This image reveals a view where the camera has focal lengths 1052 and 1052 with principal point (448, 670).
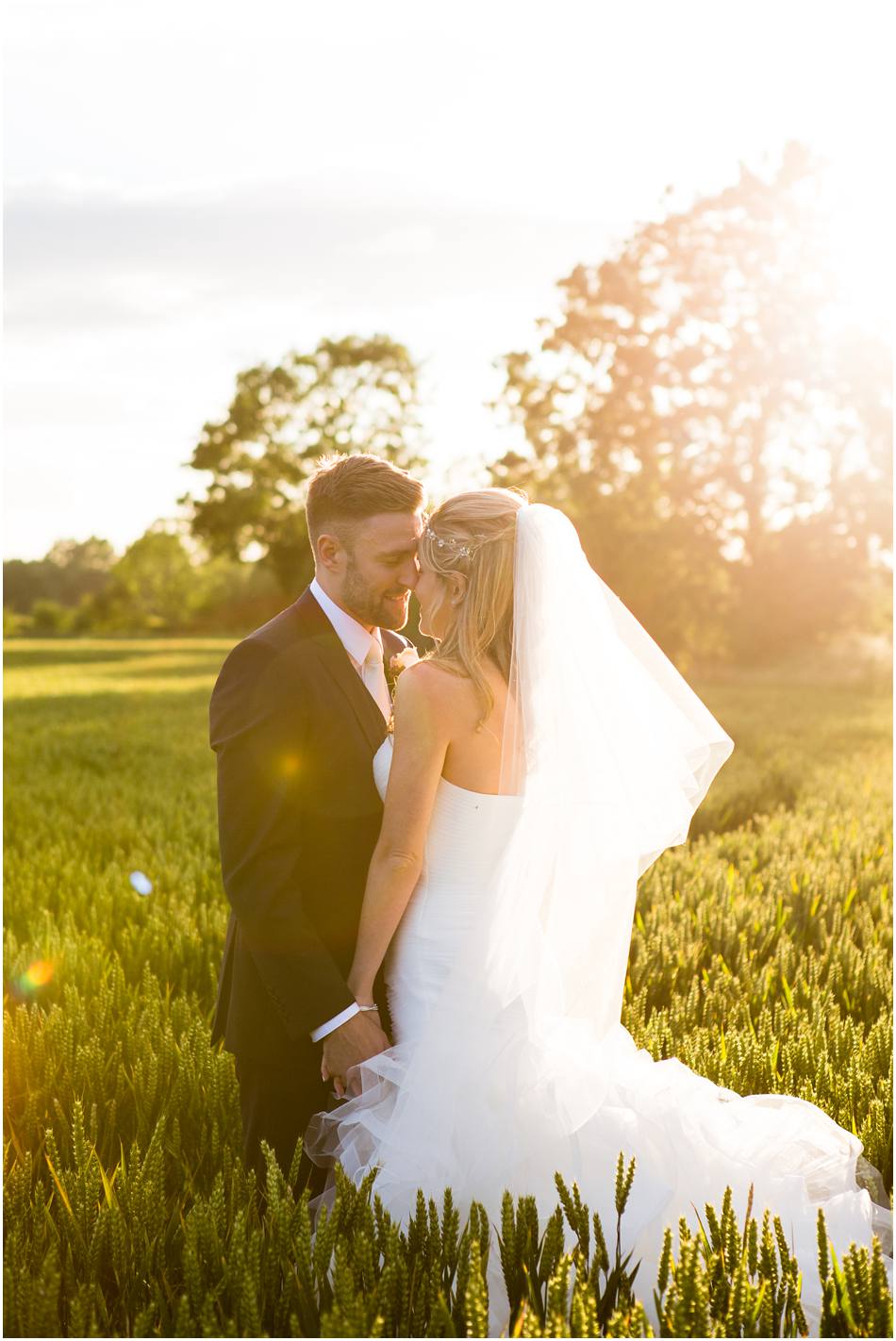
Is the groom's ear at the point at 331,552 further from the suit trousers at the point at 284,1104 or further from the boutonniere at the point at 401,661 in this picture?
the suit trousers at the point at 284,1104

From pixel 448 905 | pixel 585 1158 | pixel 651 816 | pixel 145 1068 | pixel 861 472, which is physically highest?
pixel 861 472

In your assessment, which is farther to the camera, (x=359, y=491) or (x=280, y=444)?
(x=280, y=444)

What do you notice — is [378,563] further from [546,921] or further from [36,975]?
[36,975]

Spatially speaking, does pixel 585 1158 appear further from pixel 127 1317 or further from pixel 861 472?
pixel 861 472

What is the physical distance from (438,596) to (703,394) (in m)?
30.2

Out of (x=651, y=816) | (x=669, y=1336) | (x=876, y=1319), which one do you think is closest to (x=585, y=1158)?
(x=669, y=1336)

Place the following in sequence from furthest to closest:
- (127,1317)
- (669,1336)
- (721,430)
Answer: (721,430) → (127,1317) → (669,1336)

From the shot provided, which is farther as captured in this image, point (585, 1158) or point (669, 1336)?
point (585, 1158)

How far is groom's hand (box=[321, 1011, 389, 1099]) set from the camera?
10.2 ft

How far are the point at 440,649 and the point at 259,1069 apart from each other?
148cm

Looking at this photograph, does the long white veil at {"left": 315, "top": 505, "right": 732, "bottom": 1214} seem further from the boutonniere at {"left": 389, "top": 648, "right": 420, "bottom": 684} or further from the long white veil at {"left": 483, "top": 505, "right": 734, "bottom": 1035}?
the boutonniere at {"left": 389, "top": 648, "right": 420, "bottom": 684}

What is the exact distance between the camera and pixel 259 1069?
3391mm

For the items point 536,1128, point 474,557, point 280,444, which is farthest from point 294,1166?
point 280,444

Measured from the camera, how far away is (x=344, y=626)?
3.51 m
